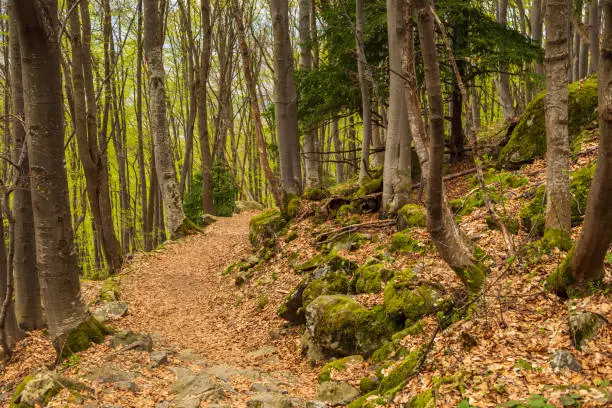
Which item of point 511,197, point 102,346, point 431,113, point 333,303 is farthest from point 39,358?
point 511,197

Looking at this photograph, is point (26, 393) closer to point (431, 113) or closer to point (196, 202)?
point (431, 113)

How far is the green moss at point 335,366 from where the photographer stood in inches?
208

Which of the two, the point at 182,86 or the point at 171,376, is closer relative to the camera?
the point at 171,376

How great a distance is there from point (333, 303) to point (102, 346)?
3.34 meters

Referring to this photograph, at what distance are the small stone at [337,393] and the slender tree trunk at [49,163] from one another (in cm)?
363

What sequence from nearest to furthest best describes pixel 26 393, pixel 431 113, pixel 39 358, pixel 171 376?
1. pixel 431 113
2. pixel 26 393
3. pixel 171 376
4. pixel 39 358

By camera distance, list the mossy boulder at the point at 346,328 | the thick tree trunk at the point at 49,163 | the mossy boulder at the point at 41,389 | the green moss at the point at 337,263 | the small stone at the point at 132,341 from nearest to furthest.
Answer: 1. the mossy boulder at the point at 41,389
2. the thick tree trunk at the point at 49,163
3. the mossy boulder at the point at 346,328
4. the small stone at the point at 132,341
5. the green moss at the point at 337,263

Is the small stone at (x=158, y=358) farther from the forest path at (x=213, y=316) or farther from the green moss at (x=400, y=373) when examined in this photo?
the green moss at (x=400, y=373)

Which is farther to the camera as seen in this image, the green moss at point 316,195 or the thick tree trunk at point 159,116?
the thick tree trunk at point 159,116

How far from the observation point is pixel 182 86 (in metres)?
27.7

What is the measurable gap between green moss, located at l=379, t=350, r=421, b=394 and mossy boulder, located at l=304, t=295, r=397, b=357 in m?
0.96

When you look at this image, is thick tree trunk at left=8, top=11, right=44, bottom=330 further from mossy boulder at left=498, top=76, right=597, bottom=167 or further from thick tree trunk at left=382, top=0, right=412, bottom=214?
mossy boulder at left=498, top=76, right=597, bottom=167

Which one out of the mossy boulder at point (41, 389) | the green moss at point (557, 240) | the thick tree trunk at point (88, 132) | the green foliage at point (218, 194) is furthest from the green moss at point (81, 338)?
the green foliage at point (218, 194)

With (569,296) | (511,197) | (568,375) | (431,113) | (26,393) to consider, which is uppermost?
(431,113)
